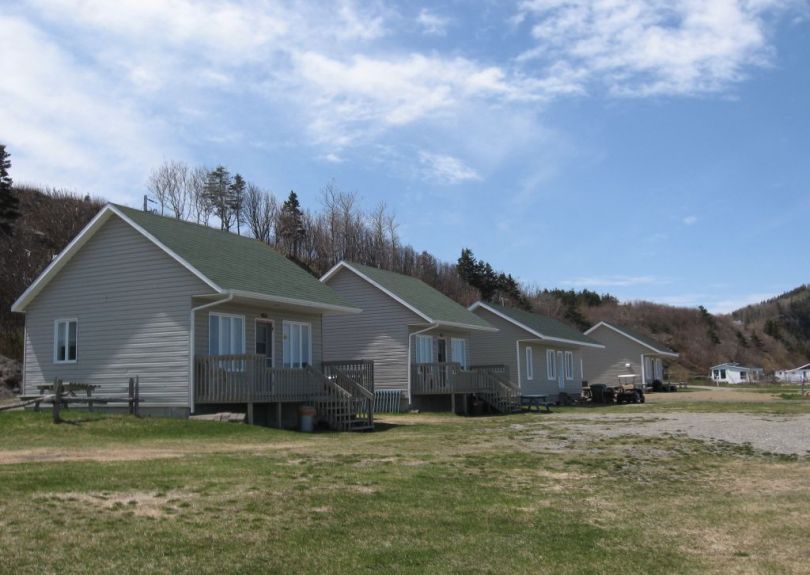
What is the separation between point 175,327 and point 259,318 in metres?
3.01

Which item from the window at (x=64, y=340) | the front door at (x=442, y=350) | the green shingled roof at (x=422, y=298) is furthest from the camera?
the front door at (x=442, y=350)

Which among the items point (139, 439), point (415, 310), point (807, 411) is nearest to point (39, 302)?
point (139, 439)

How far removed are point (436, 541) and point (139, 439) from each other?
12062mm

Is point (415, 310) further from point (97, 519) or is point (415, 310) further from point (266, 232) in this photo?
point (266, 232)

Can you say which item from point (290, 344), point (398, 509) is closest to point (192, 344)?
point (290, 344)

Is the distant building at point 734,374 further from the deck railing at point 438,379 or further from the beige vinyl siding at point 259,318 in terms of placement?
the beige vinyl siding at point 259,318

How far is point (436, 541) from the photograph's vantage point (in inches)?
356

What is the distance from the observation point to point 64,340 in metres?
25.8

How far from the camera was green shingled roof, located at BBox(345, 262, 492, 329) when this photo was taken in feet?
116

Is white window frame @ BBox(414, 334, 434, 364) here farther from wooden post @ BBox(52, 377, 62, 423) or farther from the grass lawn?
the grass lawn

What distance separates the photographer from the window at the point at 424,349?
3541 cm

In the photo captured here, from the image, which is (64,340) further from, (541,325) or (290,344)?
(541,325)

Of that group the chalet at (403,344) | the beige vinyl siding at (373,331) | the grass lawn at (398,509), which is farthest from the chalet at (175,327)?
the beige vinyl siding at (373,331)

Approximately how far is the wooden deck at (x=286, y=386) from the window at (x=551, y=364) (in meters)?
22.5
